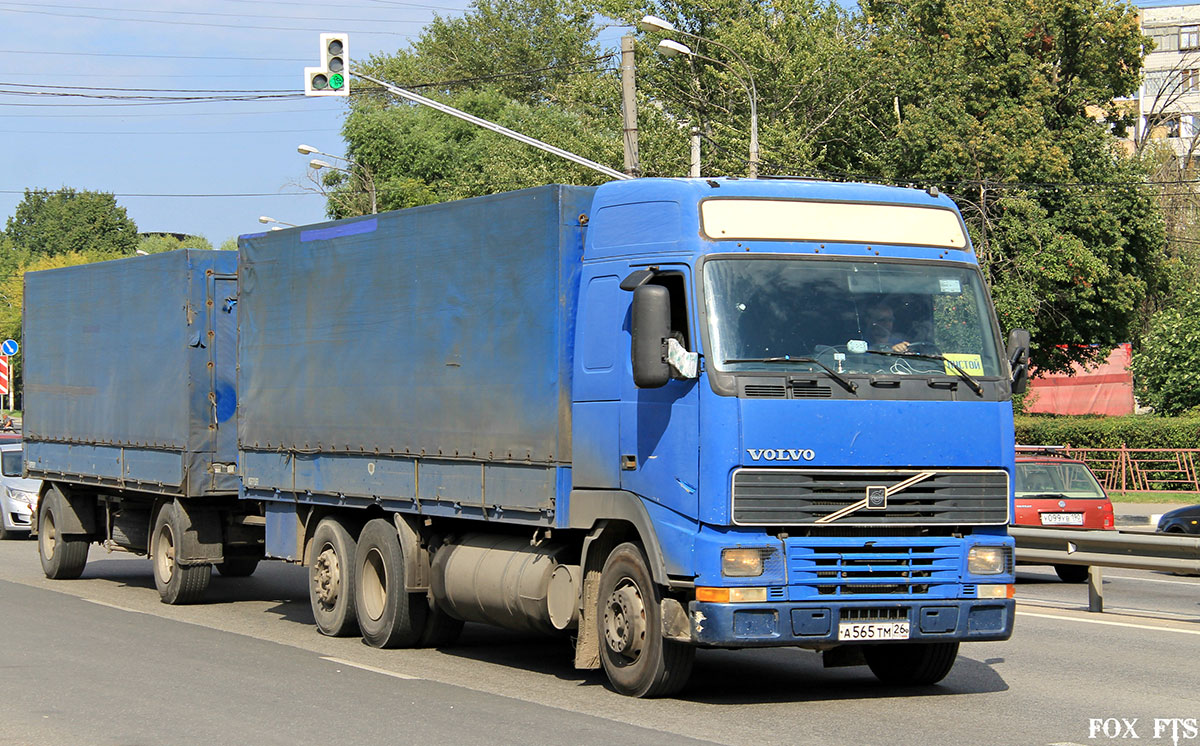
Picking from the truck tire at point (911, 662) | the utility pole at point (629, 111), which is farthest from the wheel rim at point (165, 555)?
the utility pole at point (629, 111)

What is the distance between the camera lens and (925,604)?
30.5 ft

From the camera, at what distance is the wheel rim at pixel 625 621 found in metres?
9.55

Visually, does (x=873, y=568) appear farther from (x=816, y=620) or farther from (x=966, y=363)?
(x=966, y=363)

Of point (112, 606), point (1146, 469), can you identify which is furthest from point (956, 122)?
point (112, 606)

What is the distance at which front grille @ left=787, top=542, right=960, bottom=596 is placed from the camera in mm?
9047

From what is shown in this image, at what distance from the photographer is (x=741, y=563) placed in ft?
29.4

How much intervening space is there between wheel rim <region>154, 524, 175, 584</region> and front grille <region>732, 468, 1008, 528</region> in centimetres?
895

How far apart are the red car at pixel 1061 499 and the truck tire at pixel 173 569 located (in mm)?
9867

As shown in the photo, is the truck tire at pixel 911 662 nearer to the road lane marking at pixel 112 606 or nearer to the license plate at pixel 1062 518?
the road lane marking at pixel 112 606

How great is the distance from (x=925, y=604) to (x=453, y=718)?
2.92m

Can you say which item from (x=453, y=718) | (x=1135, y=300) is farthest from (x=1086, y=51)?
(x=453, y=718)

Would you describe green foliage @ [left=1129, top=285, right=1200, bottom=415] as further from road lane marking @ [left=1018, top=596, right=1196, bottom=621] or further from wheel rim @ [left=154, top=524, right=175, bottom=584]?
wheel rim @ [left=154, top=524, right=175, bottom=584]

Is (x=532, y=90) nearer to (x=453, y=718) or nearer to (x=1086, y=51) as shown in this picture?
(x=1086, y=51)

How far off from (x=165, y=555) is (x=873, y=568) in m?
9.61
